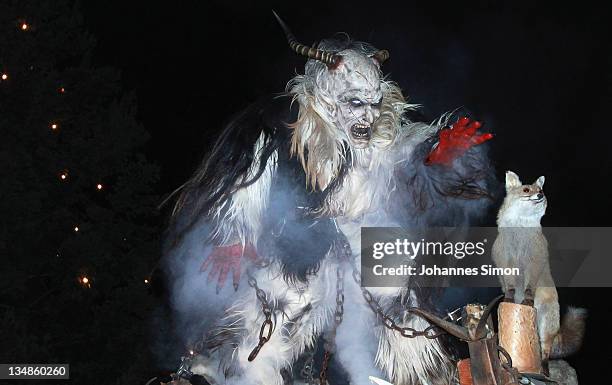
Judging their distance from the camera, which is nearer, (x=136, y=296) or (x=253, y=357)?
(x=253, y=357)

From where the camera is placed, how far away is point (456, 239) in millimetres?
7219

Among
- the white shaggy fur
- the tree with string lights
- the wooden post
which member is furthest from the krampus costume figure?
the tree with string lights

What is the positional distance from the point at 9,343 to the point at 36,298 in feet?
3.26

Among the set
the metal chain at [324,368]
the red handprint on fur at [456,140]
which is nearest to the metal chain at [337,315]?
the metal chain at [324,368]

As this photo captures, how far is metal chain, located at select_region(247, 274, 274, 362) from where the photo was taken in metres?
7.16

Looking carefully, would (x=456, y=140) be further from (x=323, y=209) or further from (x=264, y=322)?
(x=264, y=322)

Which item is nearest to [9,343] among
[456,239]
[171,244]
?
[171,244]

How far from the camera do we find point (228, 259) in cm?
727

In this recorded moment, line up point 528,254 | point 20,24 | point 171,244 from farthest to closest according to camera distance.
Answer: point 20,24 < point 171,244 < point 528,254

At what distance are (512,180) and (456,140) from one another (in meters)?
0.54

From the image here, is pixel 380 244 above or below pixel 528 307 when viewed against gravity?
above

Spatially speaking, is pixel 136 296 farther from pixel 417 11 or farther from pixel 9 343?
pixel 417 11

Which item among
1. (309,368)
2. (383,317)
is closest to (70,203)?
(309,368)

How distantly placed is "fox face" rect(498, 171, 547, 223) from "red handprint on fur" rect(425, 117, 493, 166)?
371 millimetres
